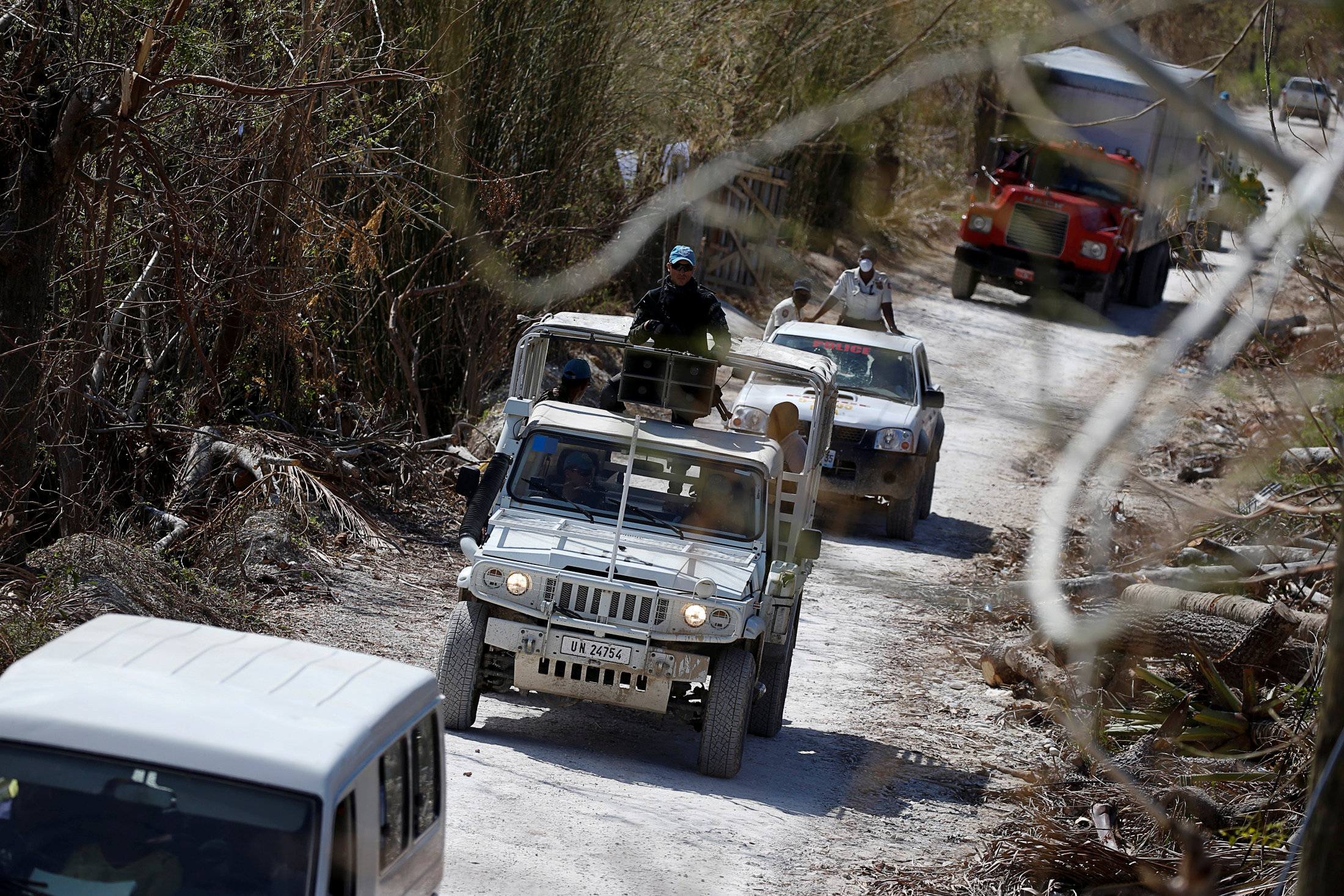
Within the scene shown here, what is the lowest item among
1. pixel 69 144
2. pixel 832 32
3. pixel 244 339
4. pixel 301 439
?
pixel 301 439

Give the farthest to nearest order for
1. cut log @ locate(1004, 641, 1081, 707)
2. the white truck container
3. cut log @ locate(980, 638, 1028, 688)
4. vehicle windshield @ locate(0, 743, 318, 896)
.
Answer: cut log @ locate(980, 638, 1028, 688)
cut log @ locate(1004, 641, 1081, 707)
vehicle windshield @ locate(0, 743, 318, 896)
the white truck container

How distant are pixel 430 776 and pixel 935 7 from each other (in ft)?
8.16

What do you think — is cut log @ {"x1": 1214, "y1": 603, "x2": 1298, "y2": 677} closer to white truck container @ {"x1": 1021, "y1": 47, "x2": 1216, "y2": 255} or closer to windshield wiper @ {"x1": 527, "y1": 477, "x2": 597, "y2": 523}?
white truck container @ {"x1": 1021, "y1": 47, "x2": 1216, "y2": 255}

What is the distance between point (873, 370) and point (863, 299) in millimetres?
984

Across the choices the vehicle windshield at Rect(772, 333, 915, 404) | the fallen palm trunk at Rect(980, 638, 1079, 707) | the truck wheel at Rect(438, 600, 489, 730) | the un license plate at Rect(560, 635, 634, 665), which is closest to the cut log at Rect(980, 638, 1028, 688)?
the fallen palm trunk at Rect(980, 638, 1079, 707)

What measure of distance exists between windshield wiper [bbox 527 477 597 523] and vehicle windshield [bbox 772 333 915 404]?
5833 mm

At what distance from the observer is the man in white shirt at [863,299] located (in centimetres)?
1367

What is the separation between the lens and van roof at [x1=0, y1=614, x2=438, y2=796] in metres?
3.10

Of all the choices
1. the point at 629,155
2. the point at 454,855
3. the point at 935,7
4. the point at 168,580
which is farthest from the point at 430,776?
the point at 629,155

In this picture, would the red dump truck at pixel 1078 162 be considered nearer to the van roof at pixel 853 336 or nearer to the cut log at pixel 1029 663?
the cut log at pixel 1029 663

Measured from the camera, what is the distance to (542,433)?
7.34 meters

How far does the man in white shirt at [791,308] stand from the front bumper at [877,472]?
1613mm

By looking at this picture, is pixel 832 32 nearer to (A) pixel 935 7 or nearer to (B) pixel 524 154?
(A) pixel 935 7

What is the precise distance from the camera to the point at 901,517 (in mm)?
12625
